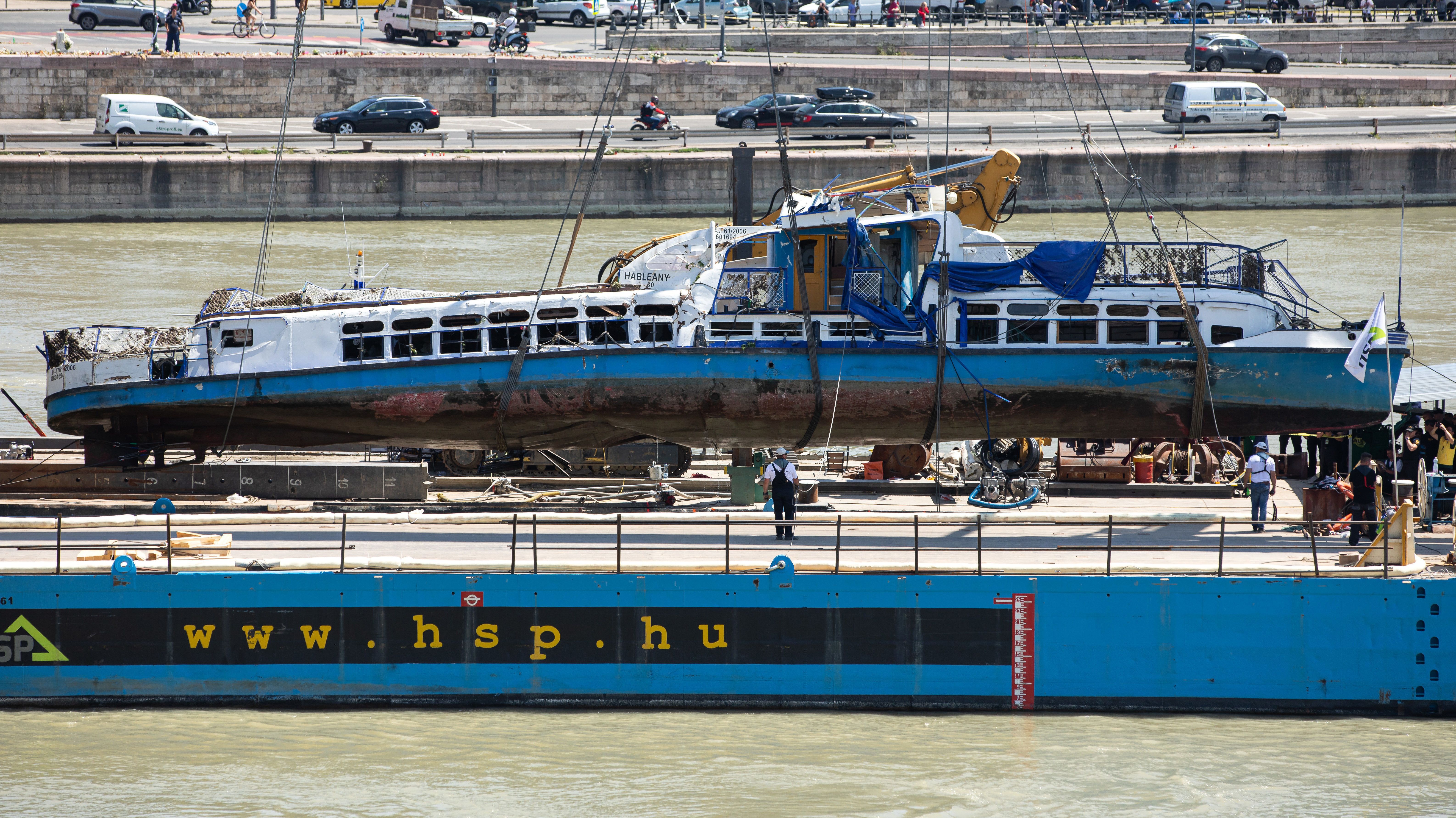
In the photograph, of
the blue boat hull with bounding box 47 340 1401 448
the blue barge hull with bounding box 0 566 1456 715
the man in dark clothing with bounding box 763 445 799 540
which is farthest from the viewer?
the blue boat hull with bounding box 47 340 1401 448

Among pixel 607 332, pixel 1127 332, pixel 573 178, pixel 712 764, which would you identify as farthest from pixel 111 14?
pixel 712 764

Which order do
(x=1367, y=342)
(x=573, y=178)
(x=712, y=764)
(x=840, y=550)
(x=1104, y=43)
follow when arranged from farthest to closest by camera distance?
(x=1104, y=43) < (x=573, y=178) < (x=1367, y=342) < (x=840, y=550) < (x=712, y=764)

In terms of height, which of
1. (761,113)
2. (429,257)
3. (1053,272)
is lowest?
(1053,272)

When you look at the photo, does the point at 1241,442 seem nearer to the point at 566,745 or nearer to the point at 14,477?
the point at 566,745

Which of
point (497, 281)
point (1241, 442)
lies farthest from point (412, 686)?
point (497, 281)

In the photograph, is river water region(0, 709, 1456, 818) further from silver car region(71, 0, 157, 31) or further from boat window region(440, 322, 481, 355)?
silver car region(71, 0, 157, 31)

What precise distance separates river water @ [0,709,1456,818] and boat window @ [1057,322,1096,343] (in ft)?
22.5

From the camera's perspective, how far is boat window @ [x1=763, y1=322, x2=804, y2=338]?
2231cm

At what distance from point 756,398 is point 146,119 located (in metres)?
37.7

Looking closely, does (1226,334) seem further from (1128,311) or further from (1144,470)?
(1144,470)

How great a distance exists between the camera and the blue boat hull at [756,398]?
859 inches

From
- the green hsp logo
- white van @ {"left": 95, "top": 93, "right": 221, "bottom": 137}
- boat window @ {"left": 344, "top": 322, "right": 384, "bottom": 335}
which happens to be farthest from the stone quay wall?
the green hsp logo

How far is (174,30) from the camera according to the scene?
58219mm

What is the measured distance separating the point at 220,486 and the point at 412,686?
7076 mm
